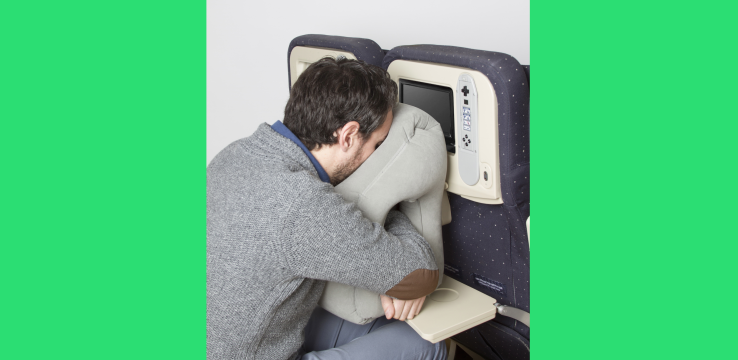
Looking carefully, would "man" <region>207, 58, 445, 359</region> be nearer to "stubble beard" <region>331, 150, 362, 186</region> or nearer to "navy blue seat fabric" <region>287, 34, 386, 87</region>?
"stubble beard" <region>331, 150, 362, 186</region>

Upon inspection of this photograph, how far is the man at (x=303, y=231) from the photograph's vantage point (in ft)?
4.50

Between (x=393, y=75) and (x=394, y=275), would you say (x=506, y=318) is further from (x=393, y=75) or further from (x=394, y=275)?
(x=393, y=75)

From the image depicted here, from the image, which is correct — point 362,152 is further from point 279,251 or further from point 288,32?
point 288,32

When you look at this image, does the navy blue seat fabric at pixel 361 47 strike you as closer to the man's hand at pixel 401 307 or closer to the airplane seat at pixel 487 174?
the airplane seat at pixel 487 174

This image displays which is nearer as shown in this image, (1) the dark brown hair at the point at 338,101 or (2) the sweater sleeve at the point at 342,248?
(2) the sweater sleeve at the point at 342,248

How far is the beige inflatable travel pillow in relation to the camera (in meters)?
1.58

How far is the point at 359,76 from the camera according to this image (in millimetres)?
1604

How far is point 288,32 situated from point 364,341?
1.87 meters

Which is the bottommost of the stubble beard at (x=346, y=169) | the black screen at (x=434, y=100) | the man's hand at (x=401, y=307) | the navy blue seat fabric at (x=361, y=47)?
the man's hand at (x=401, y=307)

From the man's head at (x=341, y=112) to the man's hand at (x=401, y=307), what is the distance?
0.36 m

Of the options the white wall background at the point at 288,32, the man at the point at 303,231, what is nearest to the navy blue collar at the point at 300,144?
the man at the point at 303,231

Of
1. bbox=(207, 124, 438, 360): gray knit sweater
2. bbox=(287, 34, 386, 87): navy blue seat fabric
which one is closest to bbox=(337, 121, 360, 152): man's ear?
bbox=(207, 124, 438, 360): gray knit sweater

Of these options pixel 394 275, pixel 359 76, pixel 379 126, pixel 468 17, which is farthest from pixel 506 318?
pixel 468 17

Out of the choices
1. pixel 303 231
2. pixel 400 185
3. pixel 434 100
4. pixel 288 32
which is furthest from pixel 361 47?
pixel 288 32
